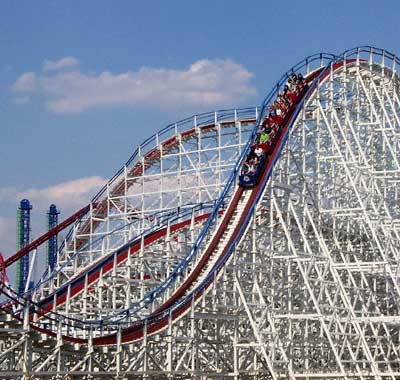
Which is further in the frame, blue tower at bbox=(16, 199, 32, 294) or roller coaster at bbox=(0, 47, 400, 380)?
blue tower at bbox=(16, 199, 32, 294)

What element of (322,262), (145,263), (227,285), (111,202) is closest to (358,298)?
(322,262)

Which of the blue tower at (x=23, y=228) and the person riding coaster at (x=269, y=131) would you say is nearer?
the person riding coaster at (x=269, y=131)

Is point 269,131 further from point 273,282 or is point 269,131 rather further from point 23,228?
point 23,228

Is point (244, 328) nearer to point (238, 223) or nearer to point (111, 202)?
point (238, 223)

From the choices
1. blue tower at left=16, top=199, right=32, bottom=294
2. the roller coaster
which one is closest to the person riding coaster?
the roller coaster

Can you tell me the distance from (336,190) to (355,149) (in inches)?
163

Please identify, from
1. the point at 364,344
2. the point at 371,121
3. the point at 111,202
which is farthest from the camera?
the point at 111,202

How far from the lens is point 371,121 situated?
32062 mm

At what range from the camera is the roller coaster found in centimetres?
2338

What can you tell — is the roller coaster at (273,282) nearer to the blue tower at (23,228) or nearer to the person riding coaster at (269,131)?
the person riding coaster at (269,131)

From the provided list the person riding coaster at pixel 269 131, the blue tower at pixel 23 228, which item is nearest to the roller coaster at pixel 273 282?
the person riding coaster at pixel 269 131

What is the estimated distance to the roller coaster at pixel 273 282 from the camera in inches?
920

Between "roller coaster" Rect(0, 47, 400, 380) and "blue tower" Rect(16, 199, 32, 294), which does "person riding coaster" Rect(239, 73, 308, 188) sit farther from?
"blue tower" Rect(16, 199, 32, 294)

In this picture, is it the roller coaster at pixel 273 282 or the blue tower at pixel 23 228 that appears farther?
the blue tower at pixel 23 228
